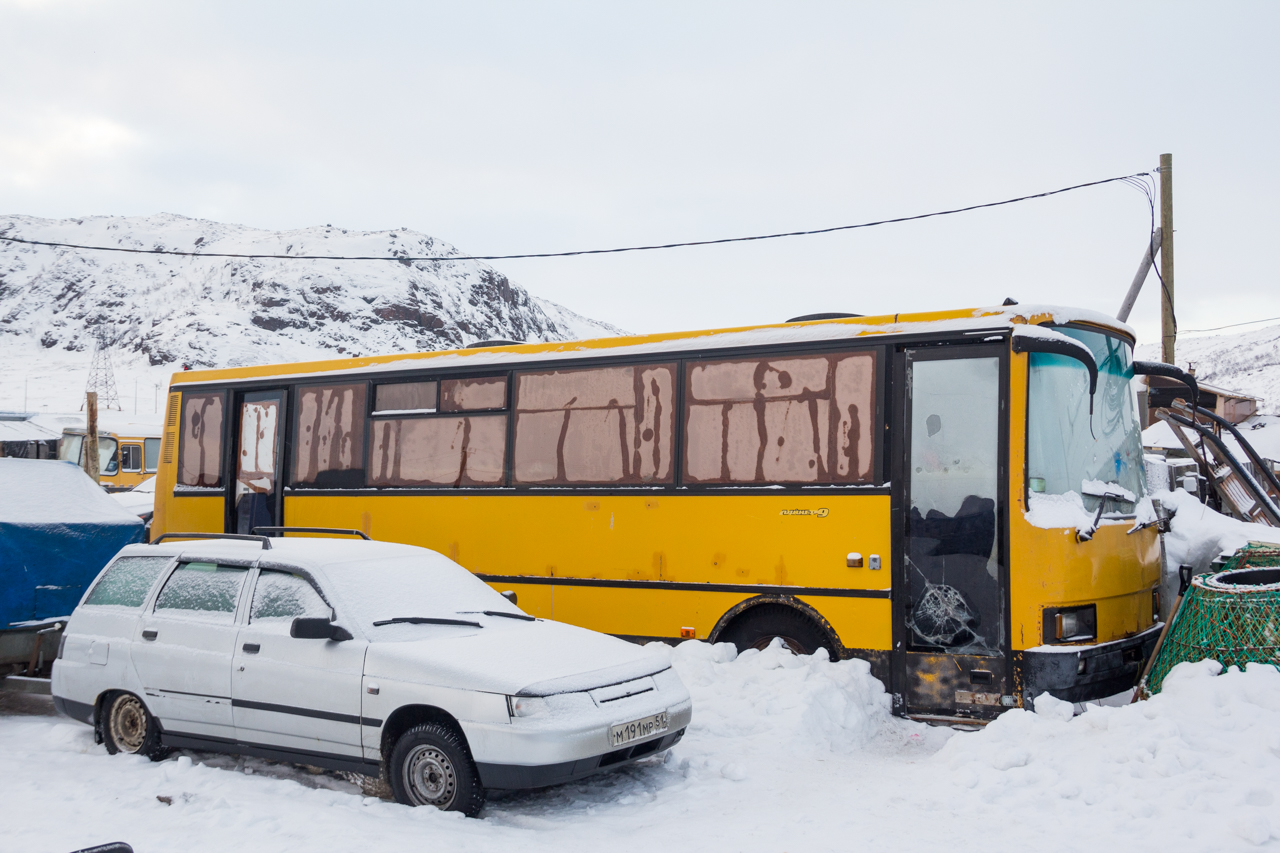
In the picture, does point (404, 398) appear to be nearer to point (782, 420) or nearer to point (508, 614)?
point (508, 614)

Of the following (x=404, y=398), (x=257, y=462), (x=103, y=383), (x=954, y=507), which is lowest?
(x=954, y=507)

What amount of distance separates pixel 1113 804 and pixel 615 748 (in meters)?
2.68

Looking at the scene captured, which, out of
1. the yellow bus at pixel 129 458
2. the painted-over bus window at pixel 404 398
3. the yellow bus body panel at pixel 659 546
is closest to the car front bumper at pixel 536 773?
the yellow bus body panel at pixel 659 546

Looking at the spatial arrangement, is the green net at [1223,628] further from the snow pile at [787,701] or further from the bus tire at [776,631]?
the bus tire at [776,631]

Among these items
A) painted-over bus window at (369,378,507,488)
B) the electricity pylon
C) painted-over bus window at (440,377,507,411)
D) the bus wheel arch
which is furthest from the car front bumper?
the electricity pylon

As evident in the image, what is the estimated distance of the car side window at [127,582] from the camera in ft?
23.4

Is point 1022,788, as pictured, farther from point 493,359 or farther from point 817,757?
point 493,359

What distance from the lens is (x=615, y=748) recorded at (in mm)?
5684

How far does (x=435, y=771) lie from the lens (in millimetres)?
5645

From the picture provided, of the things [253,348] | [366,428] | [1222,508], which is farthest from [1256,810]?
[253,348]

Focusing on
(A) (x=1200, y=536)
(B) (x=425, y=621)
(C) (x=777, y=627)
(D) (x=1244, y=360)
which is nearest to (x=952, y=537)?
(C) (x=777, y=627)

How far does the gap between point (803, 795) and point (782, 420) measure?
123 inches

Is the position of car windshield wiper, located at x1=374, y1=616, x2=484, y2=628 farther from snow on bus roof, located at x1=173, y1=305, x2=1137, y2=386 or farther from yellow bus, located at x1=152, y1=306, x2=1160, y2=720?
snow on bus roof, located at x1=173, y1=305, x2=1137, y2=386

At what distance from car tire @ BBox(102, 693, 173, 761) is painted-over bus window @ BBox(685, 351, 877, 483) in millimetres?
4420
